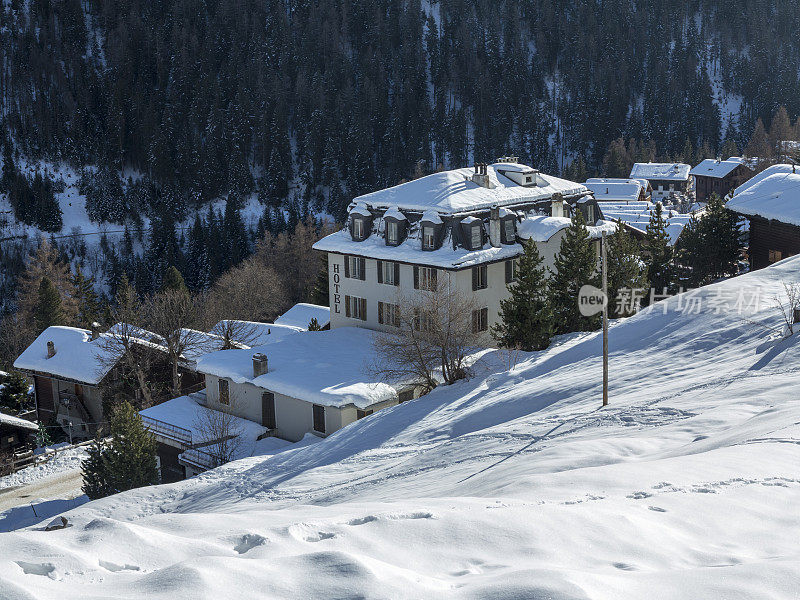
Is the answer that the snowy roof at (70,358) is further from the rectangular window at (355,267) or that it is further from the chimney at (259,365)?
the rectangular window at (355,267)

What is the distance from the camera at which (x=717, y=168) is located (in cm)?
12444

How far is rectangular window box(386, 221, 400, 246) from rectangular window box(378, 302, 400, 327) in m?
3.01

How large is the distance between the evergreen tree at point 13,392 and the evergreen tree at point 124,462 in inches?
740

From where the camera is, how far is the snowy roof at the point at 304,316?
58.9m

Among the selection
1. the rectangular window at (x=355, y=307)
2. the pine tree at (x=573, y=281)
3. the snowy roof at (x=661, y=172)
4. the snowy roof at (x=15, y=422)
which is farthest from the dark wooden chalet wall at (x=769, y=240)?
the snowy roof at (x=661, y=172)

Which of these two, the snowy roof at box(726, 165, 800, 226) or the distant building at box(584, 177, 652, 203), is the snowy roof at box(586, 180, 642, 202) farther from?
the snowy roof at box(726, 165, 800, 226)

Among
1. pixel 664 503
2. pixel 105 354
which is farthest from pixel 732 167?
pixel 664 503

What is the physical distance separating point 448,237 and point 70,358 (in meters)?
21.6

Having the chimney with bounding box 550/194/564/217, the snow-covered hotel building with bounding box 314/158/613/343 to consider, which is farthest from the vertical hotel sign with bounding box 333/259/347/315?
the chimney with bounding box 550/194/564/217

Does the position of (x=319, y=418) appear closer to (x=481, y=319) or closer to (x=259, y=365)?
(x=259, y=365)

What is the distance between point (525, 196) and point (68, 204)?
116735 millimetres

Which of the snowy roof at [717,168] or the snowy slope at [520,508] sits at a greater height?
the snowy slope at [520,508]

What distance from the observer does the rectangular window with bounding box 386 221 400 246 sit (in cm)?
4266

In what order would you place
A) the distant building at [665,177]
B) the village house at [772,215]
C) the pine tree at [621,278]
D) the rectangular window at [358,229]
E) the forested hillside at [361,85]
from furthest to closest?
1. the forested hillside at [361,85]
2. the distant building at [665,177]
3. the rectangular window at [358,229]
4. the village house at [772,215]
5. the pine tree at [621,278]
